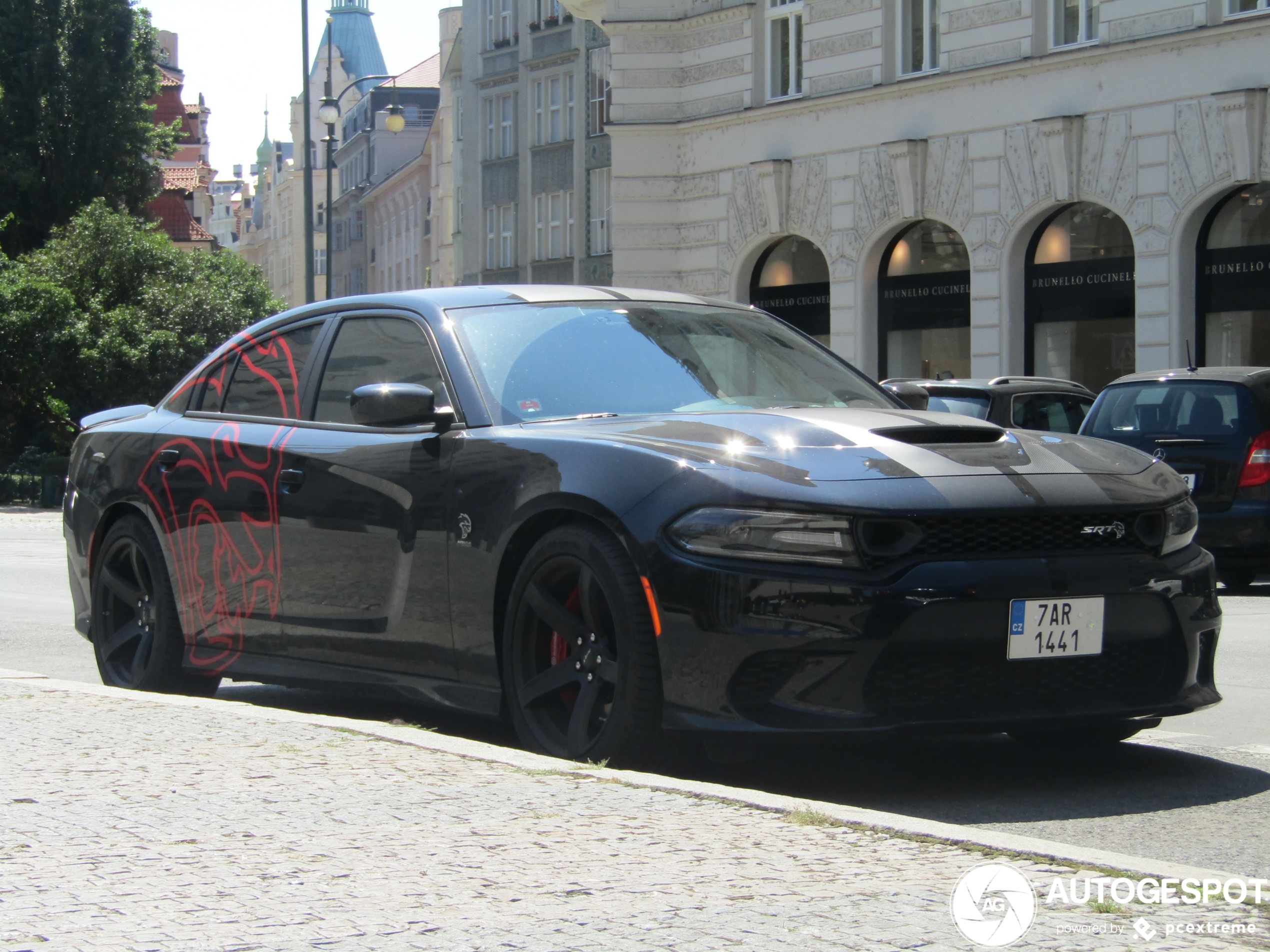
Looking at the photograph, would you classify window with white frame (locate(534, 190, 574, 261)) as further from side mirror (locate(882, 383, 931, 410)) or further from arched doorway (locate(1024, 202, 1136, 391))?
side mirror (locate(882, 383, 931, 410))

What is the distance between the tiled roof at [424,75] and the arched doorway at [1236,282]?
7917cm

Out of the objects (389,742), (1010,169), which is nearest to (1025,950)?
(389,742)

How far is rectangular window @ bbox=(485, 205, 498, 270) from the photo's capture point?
54.9m

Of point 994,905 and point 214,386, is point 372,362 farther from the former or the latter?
point 994,905

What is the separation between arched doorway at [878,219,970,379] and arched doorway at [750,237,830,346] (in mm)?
1347

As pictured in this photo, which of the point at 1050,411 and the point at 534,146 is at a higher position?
the point at 534,146

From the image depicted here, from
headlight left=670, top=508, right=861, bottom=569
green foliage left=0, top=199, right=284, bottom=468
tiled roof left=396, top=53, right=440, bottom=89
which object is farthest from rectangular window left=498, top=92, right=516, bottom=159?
headlight left=670, top=508, right=861, bottom=569

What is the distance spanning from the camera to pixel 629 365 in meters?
6.35

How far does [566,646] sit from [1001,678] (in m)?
1.28

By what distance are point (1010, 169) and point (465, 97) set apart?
108 feet

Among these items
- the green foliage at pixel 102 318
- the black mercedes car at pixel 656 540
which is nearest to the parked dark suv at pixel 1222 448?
the black mercedes car at pixel 656 540

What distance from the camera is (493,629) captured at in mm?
5875

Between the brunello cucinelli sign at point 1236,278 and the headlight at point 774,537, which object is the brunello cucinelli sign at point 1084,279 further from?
the headlight at point 774,537

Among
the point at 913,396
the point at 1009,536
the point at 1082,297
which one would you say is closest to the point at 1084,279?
the point at 1082,297
